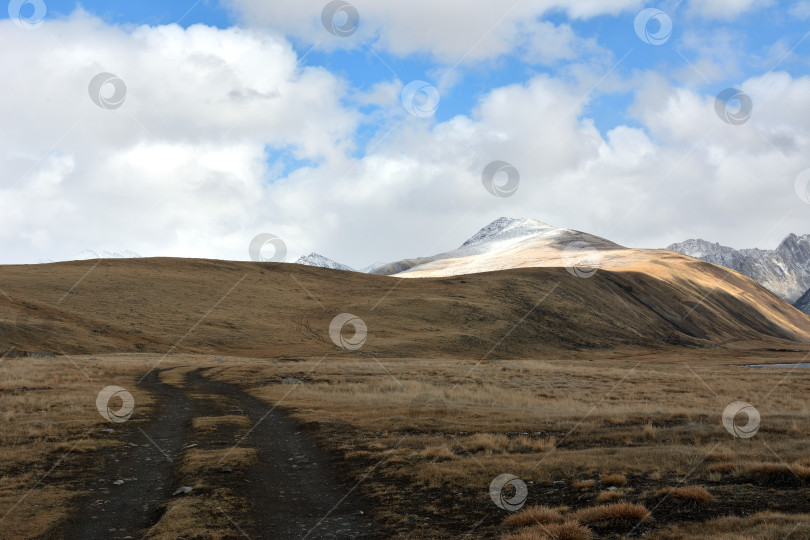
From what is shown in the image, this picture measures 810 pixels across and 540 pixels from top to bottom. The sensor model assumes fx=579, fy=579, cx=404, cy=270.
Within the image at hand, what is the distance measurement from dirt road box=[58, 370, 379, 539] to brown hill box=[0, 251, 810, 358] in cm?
4661

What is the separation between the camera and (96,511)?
38.2ft

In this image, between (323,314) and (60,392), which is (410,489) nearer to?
(60,392)

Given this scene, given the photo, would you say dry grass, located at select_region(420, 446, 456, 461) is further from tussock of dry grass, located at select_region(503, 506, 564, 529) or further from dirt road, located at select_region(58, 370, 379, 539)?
tussock of dry grass, located at select_region(503, 506, 564, 529)

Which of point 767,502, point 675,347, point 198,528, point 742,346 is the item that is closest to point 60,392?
point 198,528

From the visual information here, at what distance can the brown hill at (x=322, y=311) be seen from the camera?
72188 mm

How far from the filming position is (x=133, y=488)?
13.3 metres

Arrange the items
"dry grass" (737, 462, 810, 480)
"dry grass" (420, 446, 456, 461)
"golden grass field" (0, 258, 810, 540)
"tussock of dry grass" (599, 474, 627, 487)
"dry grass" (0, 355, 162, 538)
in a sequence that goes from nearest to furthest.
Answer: "golden grass field" (0, 258, 810, 540) → "dry grass" (737, 462, 810, 480) → "dry grass" (0, 355, 162, 538) → "tussock of dry grass" (599, 474, 627, 487) → "dry grass" (420, 446, 456, 461)

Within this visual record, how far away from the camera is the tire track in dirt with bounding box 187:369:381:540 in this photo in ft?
34.8

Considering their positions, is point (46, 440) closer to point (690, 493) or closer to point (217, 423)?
point (217, 423)

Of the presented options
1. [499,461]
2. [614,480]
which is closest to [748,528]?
[614,480]

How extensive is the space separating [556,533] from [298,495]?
6.01 meters

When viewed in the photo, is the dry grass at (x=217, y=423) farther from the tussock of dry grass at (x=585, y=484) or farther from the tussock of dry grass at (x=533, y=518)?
the tussock of dry grass at (x=533, y=518)

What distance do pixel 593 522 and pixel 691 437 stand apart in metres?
8.27

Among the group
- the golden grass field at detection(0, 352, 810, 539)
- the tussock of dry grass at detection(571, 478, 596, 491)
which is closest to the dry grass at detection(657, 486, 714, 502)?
the golden grass field at detection(0, 352, 810, 539)
